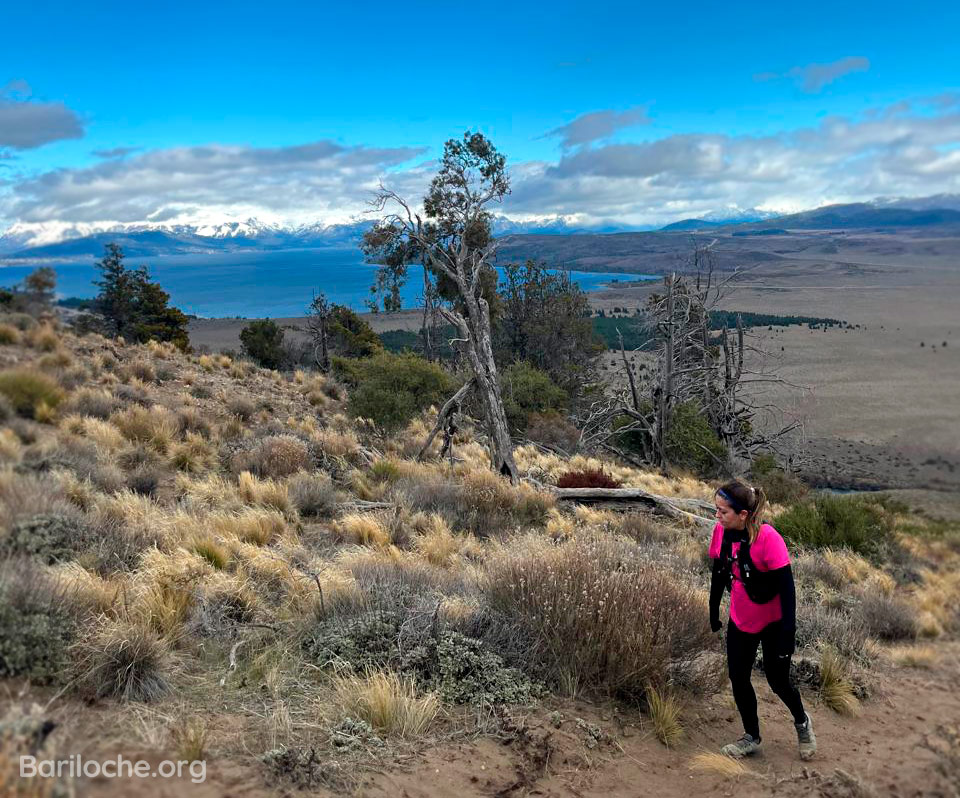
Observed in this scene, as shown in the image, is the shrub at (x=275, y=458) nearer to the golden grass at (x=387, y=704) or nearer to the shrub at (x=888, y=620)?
the golden grass at (x=387, y=704)

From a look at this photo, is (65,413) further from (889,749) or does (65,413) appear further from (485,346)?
(889,749)

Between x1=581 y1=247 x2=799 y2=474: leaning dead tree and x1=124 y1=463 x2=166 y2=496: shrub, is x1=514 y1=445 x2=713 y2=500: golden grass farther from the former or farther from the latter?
x1=124 y1=463 x2=166 y2=496: shrub

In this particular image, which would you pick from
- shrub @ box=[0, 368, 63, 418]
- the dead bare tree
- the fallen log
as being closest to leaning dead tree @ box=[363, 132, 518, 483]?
the fallen log

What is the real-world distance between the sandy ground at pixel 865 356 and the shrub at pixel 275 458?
12033mm

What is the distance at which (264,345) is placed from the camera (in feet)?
108

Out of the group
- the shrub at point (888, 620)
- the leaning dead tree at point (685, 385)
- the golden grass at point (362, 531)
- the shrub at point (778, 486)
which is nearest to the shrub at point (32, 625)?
the golden grass at point (362, 531)

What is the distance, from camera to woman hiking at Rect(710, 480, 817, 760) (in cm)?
382

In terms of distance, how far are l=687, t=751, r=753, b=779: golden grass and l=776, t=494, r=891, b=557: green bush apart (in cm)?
853

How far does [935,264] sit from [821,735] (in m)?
128

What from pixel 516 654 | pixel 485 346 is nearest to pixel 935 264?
pixel 485 346

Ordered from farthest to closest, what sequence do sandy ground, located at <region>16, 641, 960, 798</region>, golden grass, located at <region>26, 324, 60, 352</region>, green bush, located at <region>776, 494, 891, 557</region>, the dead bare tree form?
the dead bare tree, green bush, located at <region>776, 494, 891, 557</region>, golden grass, located at <region>26, 324, 60, 352</region>, sandy ground, located at <region>16, 641, 960, 798</region>

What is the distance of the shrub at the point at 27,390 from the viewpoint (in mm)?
6207

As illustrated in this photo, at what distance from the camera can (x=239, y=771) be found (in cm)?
263

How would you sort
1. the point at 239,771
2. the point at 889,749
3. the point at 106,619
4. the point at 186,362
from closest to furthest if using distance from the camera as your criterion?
1. the point at 239,771
2. the point at 106,619
3. the point at 889,749
4. the point at 186,362
